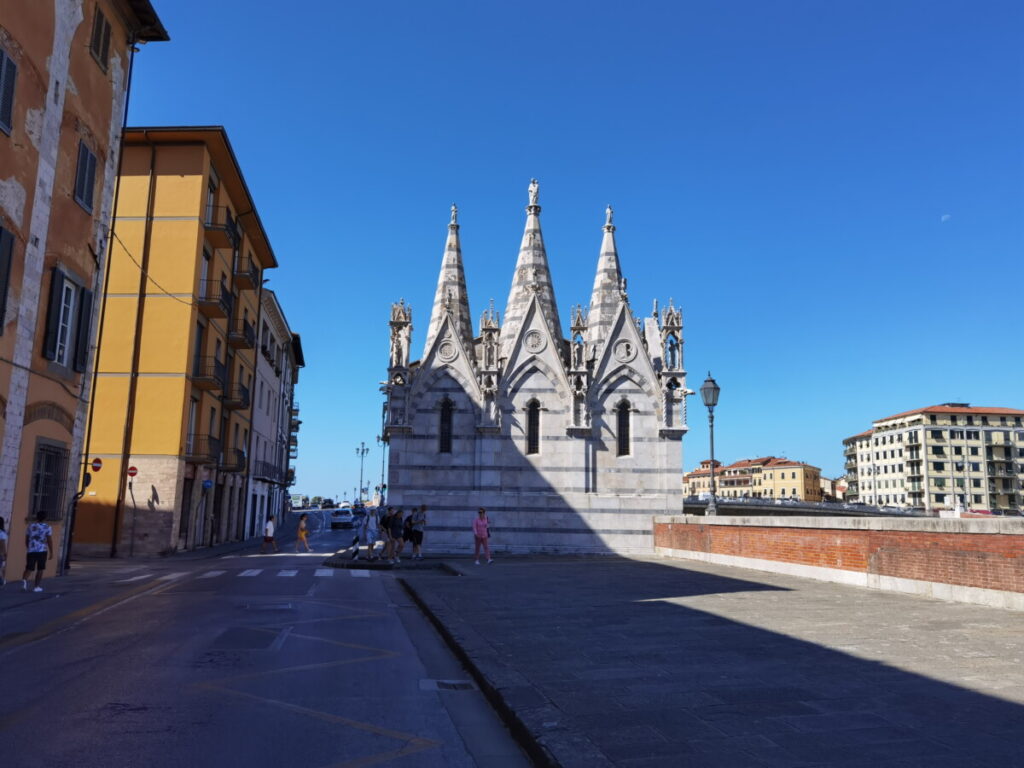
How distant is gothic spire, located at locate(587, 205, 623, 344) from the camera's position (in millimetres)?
32219

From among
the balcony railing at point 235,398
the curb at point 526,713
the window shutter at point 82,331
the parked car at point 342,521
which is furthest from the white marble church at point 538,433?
the parked car at point 342,521

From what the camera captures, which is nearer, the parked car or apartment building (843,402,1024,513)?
the parked car

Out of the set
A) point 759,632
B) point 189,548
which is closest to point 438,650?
point 759,632

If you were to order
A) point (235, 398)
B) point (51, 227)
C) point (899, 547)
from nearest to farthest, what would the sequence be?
point (899, 547)
point (51, 227)
point (235, 398)

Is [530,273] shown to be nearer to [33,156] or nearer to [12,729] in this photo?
[33,156]

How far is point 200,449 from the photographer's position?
97.4 feet

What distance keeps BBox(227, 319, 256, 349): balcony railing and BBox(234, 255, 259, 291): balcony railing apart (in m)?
1.75

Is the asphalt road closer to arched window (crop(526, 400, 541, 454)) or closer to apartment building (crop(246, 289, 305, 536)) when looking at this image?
arched window (crop(526, 400, 541, 454))

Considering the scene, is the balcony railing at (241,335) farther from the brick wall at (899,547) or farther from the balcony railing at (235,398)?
the brick wall at (899,547)

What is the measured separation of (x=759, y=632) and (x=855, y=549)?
23.5 feet

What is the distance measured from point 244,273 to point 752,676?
3263 cm

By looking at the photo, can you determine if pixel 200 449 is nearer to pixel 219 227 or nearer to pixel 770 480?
pixel 219 227

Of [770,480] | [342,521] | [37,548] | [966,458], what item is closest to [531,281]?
[37,548]

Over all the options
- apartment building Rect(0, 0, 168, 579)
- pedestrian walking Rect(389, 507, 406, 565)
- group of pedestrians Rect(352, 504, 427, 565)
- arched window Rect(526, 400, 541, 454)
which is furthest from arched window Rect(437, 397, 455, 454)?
apartment building Rect(0, 0, 168, 579)
